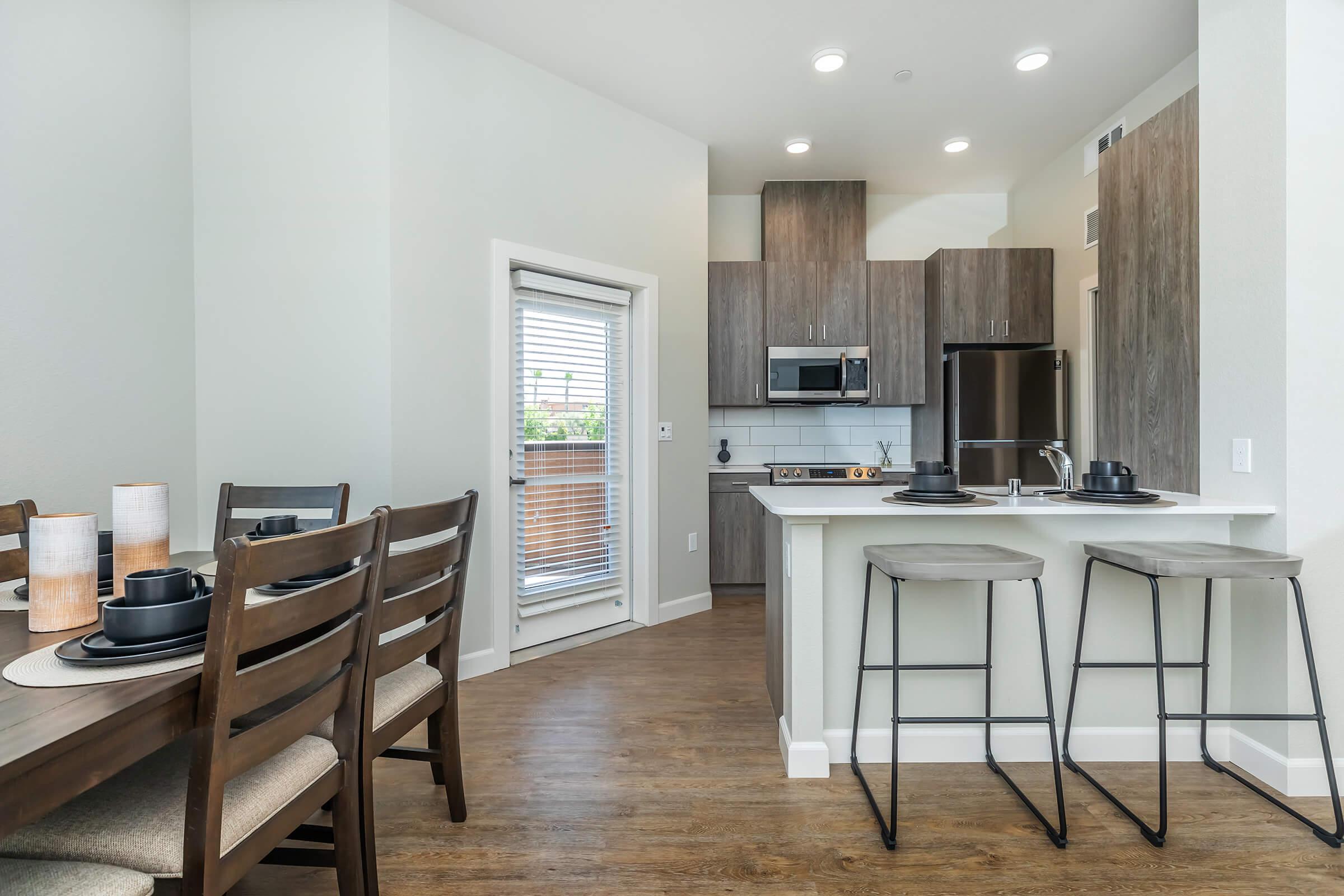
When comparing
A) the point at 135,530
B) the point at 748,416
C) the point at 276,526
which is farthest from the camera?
the point at 748,416

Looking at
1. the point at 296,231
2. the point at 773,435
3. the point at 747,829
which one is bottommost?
the point at 747,829

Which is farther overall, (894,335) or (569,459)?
(894,335)

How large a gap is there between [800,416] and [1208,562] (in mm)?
3386

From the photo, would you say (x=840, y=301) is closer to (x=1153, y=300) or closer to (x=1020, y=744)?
(x=1153, y=300)

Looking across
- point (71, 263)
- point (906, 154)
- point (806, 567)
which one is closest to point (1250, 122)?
point (806, 567)

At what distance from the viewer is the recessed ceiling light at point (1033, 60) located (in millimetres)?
3195

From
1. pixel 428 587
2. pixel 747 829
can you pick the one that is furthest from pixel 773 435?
pixel 428 587

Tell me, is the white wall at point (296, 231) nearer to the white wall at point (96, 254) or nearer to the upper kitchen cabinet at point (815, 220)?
the white wall at point (96, 254)

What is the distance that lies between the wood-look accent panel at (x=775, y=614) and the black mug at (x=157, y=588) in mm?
1661

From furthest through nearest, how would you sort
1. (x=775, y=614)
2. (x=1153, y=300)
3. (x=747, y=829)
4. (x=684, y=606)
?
(x=684, y=606) < (x=1153, y=300) < (x=775, y=614) < (x=747, y=829)

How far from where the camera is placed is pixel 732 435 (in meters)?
5.02

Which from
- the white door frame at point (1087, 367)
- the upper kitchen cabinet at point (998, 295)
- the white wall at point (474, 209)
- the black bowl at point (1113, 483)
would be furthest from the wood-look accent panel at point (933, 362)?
the black bowl at point (1113, 483)

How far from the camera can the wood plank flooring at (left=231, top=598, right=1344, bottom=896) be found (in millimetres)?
1598

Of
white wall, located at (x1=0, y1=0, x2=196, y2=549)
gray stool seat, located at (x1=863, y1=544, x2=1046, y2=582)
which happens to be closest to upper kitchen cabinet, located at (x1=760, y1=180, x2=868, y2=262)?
gray stool seat, located at (x1=863, y1=544, x2=1046, y2=582)
